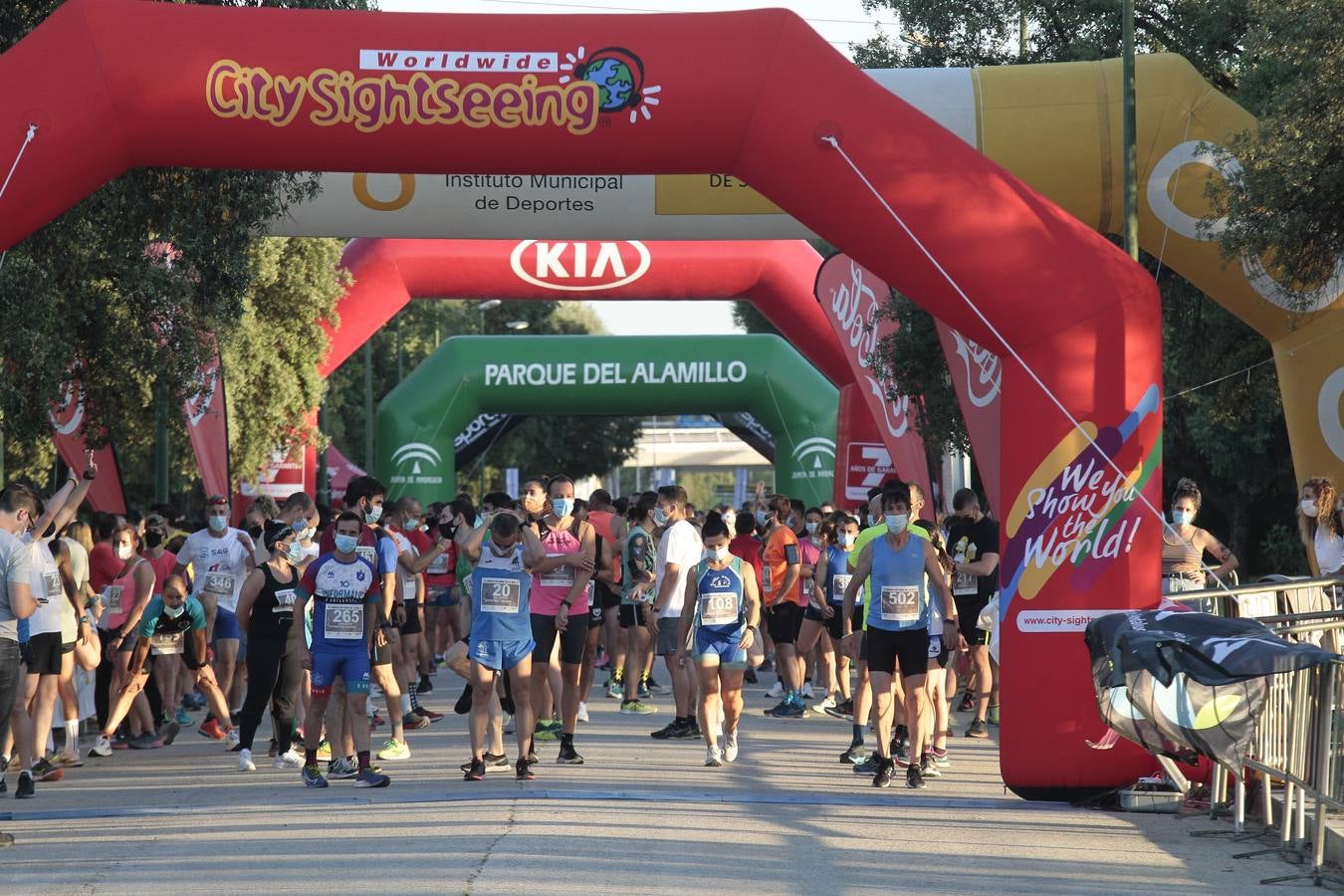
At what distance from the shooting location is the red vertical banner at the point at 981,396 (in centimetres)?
1422

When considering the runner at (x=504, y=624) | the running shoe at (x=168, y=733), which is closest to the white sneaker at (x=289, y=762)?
the runner at (x=504, y=624)

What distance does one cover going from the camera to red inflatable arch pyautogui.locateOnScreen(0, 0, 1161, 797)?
1020 centimetres

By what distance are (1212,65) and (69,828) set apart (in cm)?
1479

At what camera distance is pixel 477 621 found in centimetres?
1132

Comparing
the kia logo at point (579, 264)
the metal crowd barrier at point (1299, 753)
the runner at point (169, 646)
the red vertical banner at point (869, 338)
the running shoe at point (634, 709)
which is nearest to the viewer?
the metal crowd barrier at point (1299, 753)

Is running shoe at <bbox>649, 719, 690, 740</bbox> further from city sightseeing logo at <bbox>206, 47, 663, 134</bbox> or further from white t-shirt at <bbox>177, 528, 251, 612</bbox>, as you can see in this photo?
city sightseeing logo at <bbox>206, 47, 663, 134</bbox>

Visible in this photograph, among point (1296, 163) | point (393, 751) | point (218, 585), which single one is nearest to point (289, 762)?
point (393, 751)

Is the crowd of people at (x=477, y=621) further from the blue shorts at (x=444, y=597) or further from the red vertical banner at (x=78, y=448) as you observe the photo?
the blue shorts at (x=444, y=597)

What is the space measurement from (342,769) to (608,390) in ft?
65.0

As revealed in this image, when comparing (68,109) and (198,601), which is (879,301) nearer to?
(198,601)

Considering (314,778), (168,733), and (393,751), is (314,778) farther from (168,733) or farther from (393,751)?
(168,733)

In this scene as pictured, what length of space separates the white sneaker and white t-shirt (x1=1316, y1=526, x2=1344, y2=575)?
6.92 m

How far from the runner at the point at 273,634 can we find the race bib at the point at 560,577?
5.59 ft

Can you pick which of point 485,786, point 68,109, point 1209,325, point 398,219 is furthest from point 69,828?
point 1209,325
